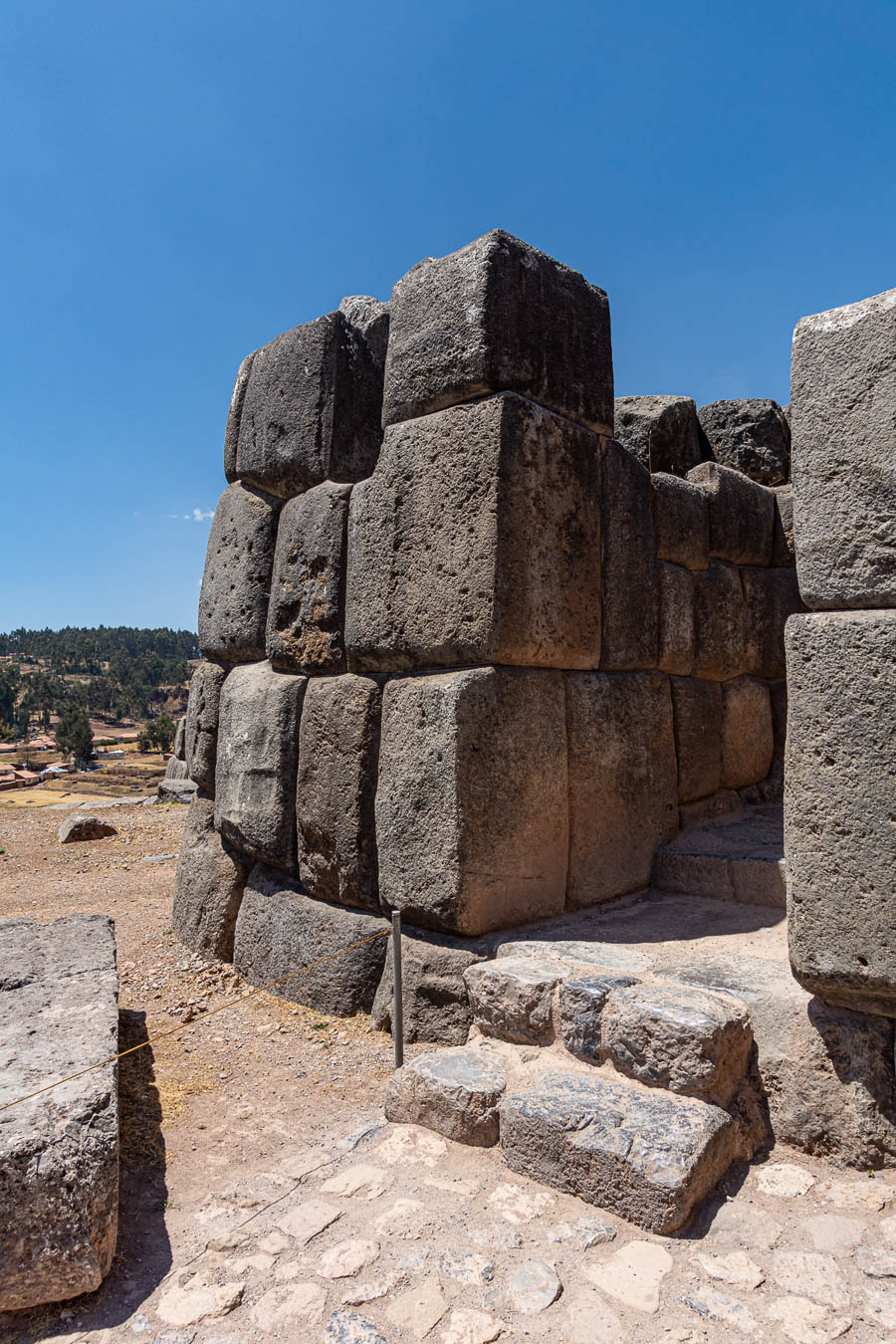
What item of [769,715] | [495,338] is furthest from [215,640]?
[769,715]

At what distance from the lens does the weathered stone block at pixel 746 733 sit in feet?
14.5

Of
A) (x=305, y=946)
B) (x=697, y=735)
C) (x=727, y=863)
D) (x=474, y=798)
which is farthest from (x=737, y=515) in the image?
(x=305, y=946)

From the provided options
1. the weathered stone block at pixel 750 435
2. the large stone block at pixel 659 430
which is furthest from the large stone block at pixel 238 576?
the weathered stone block at pixel 750 435

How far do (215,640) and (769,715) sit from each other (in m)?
3.09

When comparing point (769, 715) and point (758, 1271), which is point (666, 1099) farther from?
point (769, 715)

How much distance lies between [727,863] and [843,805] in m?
1.49

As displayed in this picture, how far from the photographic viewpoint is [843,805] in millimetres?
2084

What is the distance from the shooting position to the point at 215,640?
459 centimetres

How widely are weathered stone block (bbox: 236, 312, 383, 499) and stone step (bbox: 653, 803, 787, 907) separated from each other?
2.28m

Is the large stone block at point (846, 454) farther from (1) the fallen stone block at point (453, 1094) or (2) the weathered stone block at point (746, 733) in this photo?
(2) the weathered stone block at point (746, 733)

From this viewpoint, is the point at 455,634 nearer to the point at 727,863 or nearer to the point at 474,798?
the point at 474,798

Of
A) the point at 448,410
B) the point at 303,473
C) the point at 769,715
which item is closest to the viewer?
the point at 448,410

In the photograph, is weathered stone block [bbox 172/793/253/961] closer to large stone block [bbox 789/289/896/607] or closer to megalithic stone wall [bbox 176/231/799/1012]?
megalithic stone wall [bbox 176/231/799/1012]

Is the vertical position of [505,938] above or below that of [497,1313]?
above
